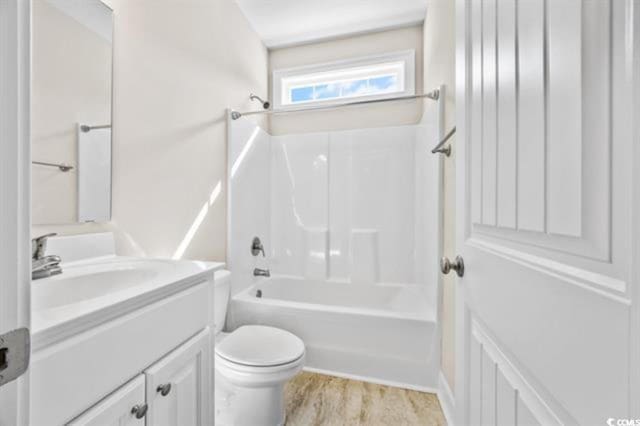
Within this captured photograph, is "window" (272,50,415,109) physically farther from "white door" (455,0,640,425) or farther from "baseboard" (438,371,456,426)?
"baseboard" (438,371,456,426)

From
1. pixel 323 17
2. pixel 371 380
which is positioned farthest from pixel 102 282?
pixel 323 17

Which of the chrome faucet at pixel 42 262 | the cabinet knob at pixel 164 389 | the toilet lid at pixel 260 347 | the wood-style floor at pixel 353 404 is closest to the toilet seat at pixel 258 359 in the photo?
the toilet lid at pixel 260 347

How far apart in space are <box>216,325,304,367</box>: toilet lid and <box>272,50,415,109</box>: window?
211 centimetres

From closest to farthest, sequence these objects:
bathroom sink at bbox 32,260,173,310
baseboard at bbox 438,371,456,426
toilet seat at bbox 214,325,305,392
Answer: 1. bathroom sink at bbox 32,260,173,310
2. toilet seat at bbox 214,325,305,392
3. baseboard at bbox 438,371,456,426

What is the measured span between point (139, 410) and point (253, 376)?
0.62m

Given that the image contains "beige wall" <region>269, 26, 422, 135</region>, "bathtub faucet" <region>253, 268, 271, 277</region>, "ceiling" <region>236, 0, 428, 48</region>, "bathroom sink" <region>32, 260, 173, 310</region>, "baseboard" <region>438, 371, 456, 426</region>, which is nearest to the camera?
"bathroom sink" <region>32, 260, 173, 310</region>

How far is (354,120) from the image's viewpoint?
268cm

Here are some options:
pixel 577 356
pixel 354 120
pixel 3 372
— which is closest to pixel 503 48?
pixel 577 356

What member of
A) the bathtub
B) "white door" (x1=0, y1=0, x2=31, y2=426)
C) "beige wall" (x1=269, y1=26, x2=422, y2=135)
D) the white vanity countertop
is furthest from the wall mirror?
"beige wall" (x1=269, y1=26, x2=422, y2=135)

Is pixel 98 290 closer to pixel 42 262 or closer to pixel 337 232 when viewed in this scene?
pixel 42 262

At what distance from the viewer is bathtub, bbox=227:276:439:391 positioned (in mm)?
1714

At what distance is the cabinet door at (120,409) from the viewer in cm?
59

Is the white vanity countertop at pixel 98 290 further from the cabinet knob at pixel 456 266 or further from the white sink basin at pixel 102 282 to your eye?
the cabinet knob at pixel 456 266

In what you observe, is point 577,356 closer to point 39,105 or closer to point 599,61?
point 599,61
